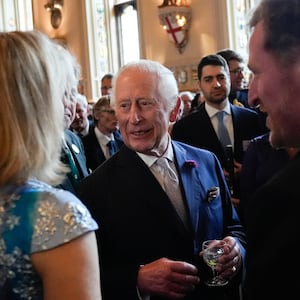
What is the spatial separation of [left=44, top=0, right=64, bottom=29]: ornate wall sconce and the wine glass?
11.8 m

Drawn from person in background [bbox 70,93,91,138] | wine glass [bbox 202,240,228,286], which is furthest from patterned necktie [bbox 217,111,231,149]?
wine glass [bbox 202,240,228,286]

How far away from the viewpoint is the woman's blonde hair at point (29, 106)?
119cm

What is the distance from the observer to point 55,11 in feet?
42.9

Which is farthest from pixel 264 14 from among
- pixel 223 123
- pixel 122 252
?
pixel 223 123

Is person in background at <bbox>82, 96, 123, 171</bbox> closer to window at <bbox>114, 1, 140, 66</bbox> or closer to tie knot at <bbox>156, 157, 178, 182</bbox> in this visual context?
tie knot at <bbox>156, 157, 178, 182</bbox>

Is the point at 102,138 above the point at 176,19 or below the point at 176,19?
below

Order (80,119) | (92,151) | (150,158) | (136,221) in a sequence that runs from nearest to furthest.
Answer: (136,221), (150,158), (80,119), (92,151)

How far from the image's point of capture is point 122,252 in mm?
2025

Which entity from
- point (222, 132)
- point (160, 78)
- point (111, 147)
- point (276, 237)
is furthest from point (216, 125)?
point (276, 237)

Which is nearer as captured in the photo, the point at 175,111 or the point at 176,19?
the point at 175,111

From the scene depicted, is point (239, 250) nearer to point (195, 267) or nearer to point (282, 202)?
point (195, 267)

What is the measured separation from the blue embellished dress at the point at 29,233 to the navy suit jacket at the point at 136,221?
32.5 inches

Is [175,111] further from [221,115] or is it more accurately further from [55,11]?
[55,11]

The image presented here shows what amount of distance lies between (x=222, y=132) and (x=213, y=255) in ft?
6.21
